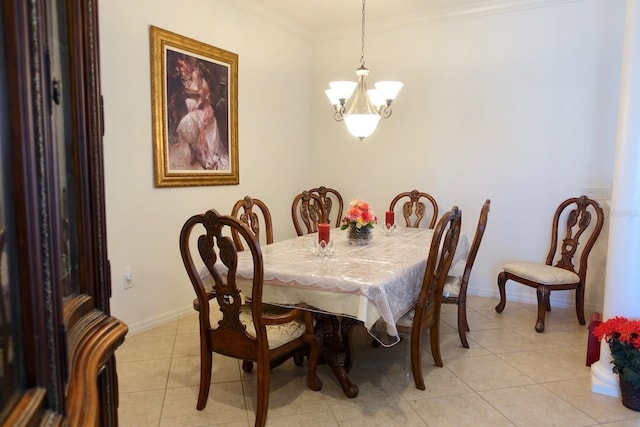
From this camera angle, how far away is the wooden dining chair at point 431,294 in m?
2.32

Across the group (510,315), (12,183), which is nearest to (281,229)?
(510,315)

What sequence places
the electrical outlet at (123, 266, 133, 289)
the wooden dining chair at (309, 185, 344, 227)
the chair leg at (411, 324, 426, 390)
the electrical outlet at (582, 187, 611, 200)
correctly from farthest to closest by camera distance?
the wooden dining chair at (309, 185, 344, 227), the electrical outlet at (582, 187, 611, 200), the electrical outlet at (123, 266, 133, 289), the chair leg at (411, 324, 426, 390)

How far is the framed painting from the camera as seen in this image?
3.31 metres

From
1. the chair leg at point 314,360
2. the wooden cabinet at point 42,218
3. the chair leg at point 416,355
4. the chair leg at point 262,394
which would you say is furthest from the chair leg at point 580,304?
the wooden cabinet at point 42,218

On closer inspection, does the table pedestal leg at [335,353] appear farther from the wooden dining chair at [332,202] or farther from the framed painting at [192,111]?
the wooden dining chair at [332,202]

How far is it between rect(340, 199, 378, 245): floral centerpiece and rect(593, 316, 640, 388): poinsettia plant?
1436mm

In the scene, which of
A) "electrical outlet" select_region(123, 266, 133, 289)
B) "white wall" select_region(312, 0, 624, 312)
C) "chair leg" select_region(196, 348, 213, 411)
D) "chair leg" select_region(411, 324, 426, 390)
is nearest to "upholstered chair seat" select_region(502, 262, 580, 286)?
"white wall" select_region(312, 0, 624, 312)

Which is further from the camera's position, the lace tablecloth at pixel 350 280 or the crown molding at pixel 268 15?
the crown molding at pixel 268 15

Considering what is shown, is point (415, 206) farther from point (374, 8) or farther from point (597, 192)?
point (374, 8)

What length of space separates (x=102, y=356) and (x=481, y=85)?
13.6ft

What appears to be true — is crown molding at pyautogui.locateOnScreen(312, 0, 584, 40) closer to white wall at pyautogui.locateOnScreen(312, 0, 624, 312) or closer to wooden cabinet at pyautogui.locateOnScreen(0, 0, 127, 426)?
white wall at pyautogui.locateOnScreen(312, 0, 624, 312)

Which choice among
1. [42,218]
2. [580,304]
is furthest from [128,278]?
[580,304]

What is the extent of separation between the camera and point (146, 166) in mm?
3270

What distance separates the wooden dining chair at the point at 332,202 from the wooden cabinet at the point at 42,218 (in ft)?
12.6
